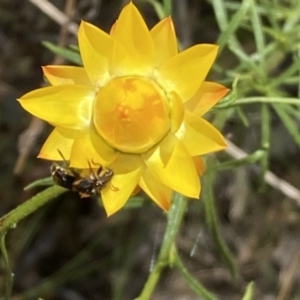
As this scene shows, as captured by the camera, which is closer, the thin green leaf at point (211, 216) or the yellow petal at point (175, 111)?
the yellow petal at point (175, 111)

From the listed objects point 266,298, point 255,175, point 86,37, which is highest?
point 86,37

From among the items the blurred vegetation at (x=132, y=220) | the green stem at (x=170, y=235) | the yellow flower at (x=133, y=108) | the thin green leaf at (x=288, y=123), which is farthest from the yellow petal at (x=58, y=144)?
the blurred vegetation at (x=132, y=220)

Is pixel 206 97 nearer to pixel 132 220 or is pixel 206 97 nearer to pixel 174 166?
pixel 174 166

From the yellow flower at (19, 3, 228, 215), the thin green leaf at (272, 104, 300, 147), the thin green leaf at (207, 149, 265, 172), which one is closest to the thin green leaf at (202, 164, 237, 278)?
the thin green leaf at (207, 149, 265, 172)

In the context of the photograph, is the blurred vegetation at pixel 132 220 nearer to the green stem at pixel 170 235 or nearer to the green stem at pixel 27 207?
the green stem at pixel 170 235

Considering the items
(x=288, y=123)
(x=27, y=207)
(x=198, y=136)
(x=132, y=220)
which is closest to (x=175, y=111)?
(x=198, y=136)

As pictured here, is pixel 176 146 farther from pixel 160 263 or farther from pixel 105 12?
pixel 105 12

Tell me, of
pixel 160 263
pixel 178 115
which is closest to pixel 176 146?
pixel 178 115

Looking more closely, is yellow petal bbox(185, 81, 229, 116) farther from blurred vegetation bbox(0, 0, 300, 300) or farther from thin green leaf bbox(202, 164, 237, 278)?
blurred vegetation bbox(0, 0, 300, 300)
